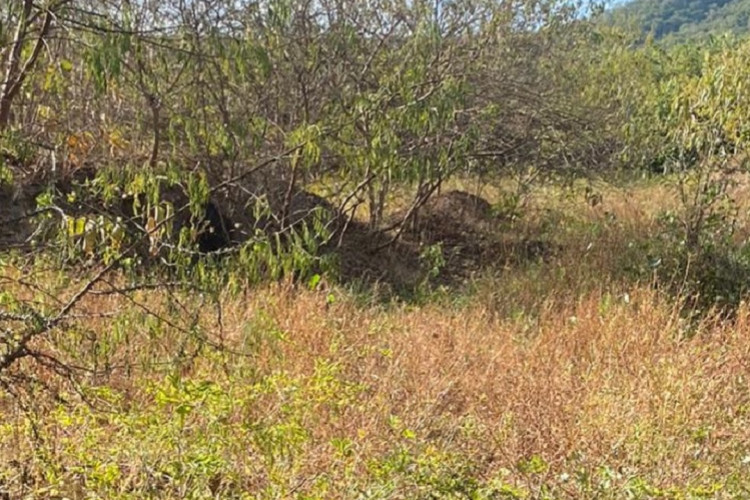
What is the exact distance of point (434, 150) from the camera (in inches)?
228

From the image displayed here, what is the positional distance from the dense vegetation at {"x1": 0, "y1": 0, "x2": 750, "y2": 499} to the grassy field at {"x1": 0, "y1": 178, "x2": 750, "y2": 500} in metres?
0.01

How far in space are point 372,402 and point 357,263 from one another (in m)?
3.25

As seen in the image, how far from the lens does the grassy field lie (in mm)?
2400

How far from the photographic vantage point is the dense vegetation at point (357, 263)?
2.40m

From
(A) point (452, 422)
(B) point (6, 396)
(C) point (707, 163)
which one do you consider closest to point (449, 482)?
(A) point (452, 422)

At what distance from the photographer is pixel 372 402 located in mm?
3012

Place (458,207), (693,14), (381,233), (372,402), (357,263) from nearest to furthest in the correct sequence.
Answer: (372,402)
(357,263)
(381,233)
(458,207)
(693,14)

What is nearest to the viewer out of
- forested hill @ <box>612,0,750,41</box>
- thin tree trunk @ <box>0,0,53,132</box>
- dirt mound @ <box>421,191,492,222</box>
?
thin tree trunk @ <box>0,0,53,132</box>

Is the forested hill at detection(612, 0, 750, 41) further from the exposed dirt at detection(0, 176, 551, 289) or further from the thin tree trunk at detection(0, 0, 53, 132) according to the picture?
the thin tree trunk at detection(0, 0, 53, 132)

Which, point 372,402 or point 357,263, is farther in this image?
point 357,263

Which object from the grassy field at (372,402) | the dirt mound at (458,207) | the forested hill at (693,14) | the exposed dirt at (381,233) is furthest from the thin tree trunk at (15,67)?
the forested hill at (693,14)

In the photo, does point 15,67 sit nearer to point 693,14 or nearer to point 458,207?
point 458,207

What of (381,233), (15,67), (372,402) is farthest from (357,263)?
(15,67)

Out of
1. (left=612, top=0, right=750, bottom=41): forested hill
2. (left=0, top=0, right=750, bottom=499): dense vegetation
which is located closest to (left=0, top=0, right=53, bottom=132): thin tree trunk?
(left=0, top=0, right=750, bottom=499): dense vegetation
